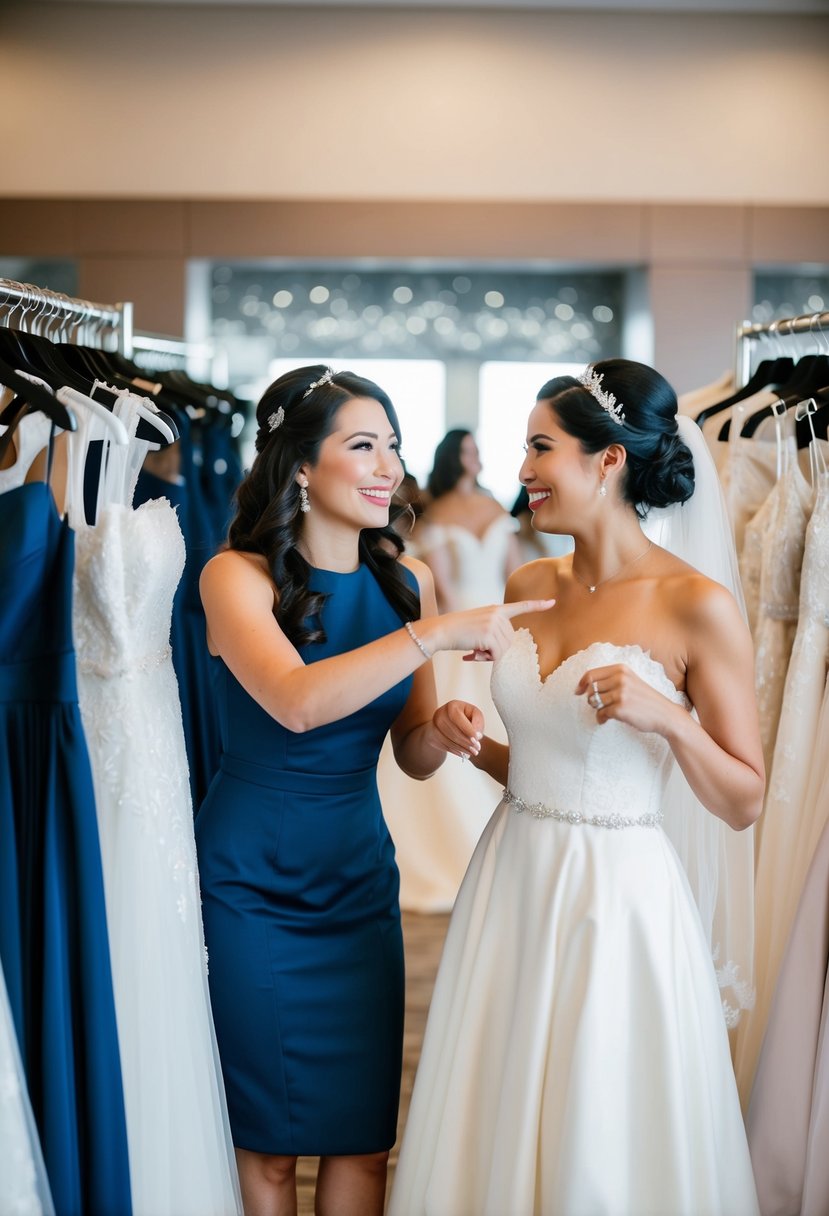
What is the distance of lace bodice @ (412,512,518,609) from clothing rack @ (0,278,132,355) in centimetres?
231

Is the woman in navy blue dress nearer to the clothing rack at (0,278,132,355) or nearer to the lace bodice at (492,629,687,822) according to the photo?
the lace bodice at (492,629,687,822)

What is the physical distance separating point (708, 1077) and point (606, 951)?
0.83ft

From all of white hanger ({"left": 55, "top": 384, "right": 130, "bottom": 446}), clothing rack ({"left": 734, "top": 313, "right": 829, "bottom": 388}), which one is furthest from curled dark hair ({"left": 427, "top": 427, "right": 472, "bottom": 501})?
white hanger ({"left": 55, "top": 384, "right": 130, "bottom": 446})

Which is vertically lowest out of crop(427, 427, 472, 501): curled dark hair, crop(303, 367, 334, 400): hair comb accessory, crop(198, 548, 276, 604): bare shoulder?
crop(198, 548, 276, 604): bare shoulder

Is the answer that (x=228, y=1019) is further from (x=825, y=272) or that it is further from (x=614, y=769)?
(x=825, y=272)

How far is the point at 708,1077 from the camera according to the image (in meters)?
1.89

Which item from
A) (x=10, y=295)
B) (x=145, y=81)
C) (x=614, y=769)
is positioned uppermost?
(x=145, y=81)

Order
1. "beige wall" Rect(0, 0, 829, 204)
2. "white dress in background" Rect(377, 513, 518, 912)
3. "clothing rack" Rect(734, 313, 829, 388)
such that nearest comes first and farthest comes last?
"clothing rack" Rect(734, 313, 829, 388) → "white dress in background" Rect(377, 513, 518, 912) → "beige wall" Rect(0, 0, 829, 204)

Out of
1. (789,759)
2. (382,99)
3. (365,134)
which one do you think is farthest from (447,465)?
(789,759)

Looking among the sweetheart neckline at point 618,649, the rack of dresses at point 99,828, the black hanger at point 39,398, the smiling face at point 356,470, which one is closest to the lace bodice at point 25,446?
the rack of dresses at point 99,828

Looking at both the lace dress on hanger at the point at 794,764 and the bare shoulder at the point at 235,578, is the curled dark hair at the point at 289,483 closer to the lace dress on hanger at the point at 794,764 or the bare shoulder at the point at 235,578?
→ the bare shoulder at the point at 235,578

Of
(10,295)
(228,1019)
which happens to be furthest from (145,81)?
(228,1019)

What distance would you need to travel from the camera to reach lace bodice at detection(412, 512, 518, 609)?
5.58m

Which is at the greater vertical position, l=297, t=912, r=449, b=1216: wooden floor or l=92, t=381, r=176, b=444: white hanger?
l=92, t=381, r=176, b=444: white hanger
